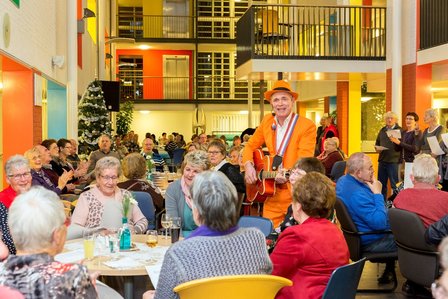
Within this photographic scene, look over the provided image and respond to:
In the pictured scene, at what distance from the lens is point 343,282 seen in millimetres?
3273

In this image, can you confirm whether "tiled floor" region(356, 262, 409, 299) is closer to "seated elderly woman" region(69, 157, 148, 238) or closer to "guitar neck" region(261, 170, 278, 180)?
"guitar neck" region(261, 170, 278, 180)

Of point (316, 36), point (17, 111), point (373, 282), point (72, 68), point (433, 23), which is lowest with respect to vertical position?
point (373, 282)

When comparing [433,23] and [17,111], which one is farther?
[433,23]

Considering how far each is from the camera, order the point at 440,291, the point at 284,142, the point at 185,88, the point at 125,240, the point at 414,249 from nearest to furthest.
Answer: the point at 440,291
the point at 125,240
the point at 414,249
the point at 284,142
the point at 185,88

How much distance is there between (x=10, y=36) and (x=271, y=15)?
23.7 feet

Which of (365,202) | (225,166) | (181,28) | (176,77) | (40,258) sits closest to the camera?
(40,258)

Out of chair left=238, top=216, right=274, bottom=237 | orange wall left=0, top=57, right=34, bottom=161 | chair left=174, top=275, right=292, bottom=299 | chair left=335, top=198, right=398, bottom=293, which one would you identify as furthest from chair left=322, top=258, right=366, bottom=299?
orange wall left=0, top=57, right=34, bottom=161

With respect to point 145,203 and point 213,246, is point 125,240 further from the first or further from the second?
point 145,203

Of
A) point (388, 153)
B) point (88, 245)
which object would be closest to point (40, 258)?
point (88, 245)

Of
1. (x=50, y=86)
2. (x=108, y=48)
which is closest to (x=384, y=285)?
(x=50, y=86)

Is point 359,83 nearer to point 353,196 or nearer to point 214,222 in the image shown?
point 353,196

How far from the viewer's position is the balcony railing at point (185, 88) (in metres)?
26.4

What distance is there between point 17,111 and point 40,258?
779 cm

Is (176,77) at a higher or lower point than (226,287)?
higher
